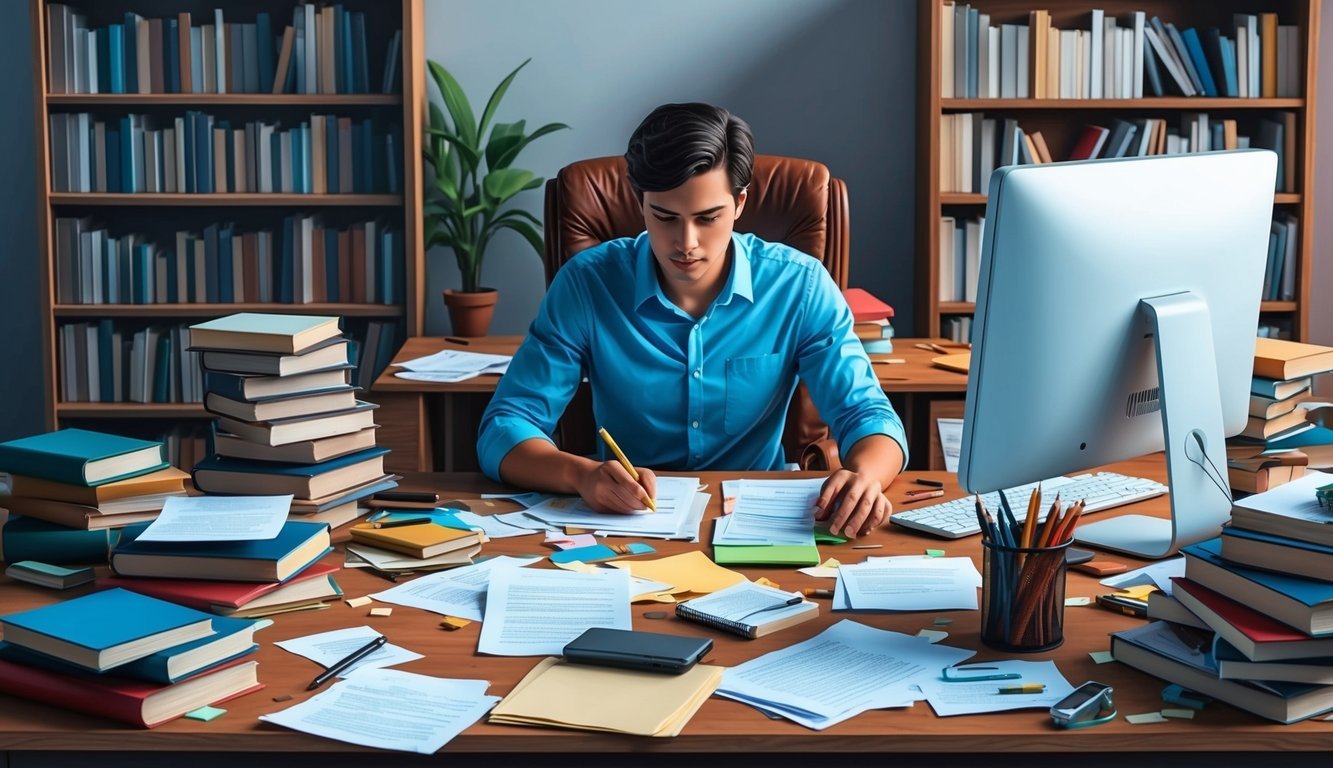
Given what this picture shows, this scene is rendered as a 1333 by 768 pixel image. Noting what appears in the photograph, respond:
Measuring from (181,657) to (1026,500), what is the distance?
110cm

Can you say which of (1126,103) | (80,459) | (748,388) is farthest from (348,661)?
(1126,103)

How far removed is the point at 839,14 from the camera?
13.1ft

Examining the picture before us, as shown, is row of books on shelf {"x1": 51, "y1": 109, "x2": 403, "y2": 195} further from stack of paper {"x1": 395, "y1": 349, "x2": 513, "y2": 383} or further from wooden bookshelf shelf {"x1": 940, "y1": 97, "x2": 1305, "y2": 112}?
wooden bookshelf shelf {"x1": 940, "y1": 97, "x2": 1305, "y2": 112}

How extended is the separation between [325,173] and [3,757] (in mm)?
2880

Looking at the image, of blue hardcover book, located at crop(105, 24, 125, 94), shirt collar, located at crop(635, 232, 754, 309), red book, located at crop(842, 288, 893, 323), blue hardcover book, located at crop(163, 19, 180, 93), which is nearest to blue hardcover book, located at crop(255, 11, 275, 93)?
blue hardcover book, located at crop(163, 19, 180, 93)

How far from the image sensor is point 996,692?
46.4 inches

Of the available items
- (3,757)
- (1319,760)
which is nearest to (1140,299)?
(1319,760)

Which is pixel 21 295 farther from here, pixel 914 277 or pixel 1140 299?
pixel 1140 299

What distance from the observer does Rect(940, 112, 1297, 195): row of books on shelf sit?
12.3 feet

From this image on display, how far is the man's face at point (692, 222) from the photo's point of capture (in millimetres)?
1950

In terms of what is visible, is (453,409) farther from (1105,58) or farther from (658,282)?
(1105,58)

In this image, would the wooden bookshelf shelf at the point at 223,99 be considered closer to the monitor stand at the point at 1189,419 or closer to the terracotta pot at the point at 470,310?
the terracotta pot at the point at 470,310

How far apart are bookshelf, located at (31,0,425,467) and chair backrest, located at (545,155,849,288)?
1127 millimetres

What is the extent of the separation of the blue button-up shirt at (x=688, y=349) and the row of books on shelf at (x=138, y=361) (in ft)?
6.16
